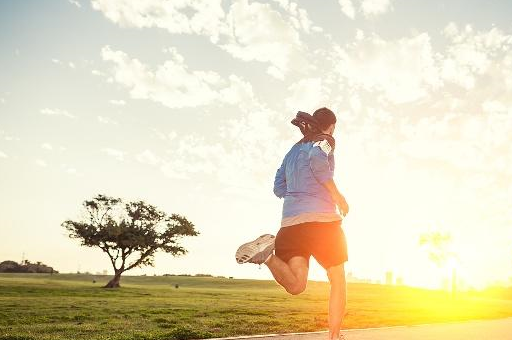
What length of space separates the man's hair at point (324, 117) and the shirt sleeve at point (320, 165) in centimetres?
39

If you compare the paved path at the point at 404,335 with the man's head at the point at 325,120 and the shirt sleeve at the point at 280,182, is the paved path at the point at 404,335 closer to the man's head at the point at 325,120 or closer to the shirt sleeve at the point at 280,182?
the shirt sleeve at the point at 280,182

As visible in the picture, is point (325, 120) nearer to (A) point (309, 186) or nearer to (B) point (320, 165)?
(B) point (320, 165)

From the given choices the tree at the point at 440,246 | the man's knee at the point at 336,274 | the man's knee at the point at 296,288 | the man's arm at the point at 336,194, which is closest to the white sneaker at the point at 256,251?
the man's knee at the point at 296,288

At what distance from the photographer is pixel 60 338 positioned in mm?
8102

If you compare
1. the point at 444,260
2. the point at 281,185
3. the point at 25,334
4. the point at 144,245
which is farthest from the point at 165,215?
the point at 281,185

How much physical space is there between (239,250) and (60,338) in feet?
17.1

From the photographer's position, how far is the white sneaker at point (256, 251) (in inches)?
168

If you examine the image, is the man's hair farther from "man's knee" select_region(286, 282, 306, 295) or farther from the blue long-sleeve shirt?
"man's knee" select_region(286, 282, 306, 295)

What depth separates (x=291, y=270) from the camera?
437cm

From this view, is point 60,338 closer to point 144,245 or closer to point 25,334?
point 25,334

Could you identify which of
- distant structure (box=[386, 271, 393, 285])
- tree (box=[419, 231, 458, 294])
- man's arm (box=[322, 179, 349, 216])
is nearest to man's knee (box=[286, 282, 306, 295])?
man's arm (box=[322, 179, 349, 216])

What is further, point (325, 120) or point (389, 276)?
point (389, 276)

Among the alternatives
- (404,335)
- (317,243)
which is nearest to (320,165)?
(317,243)

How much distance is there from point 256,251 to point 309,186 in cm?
77
